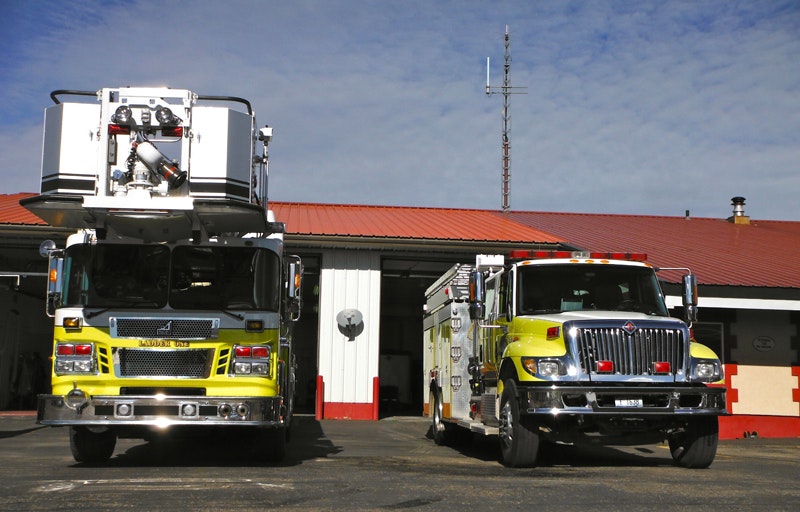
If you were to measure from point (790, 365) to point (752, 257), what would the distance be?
3909 millimetres

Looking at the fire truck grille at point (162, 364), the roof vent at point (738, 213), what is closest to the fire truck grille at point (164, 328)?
the fire truck grille at point (162, 364)

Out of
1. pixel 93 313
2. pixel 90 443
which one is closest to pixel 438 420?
pixel 90 443

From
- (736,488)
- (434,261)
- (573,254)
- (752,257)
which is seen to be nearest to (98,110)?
(573,254)

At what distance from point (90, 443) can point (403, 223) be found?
1507cm

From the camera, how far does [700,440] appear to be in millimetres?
10992

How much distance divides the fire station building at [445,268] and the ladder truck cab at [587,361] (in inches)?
208

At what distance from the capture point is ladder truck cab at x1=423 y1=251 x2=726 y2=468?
10.4 meters

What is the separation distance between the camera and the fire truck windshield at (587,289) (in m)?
11.7

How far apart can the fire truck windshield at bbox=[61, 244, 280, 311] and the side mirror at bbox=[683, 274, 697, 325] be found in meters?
5.49

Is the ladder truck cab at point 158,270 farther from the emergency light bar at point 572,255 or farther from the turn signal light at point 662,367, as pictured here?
the turn signal light at point 662,367

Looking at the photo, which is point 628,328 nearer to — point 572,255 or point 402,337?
point 572,255

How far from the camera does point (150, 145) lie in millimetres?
9852

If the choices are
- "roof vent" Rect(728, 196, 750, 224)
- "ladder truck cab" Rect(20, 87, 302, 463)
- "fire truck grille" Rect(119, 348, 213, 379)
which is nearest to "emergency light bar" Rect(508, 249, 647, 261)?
"ladder truck cab" Rect(20, 87, 302, 463)

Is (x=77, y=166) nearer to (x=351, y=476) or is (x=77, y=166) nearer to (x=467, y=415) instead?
(x=351, y=476)
